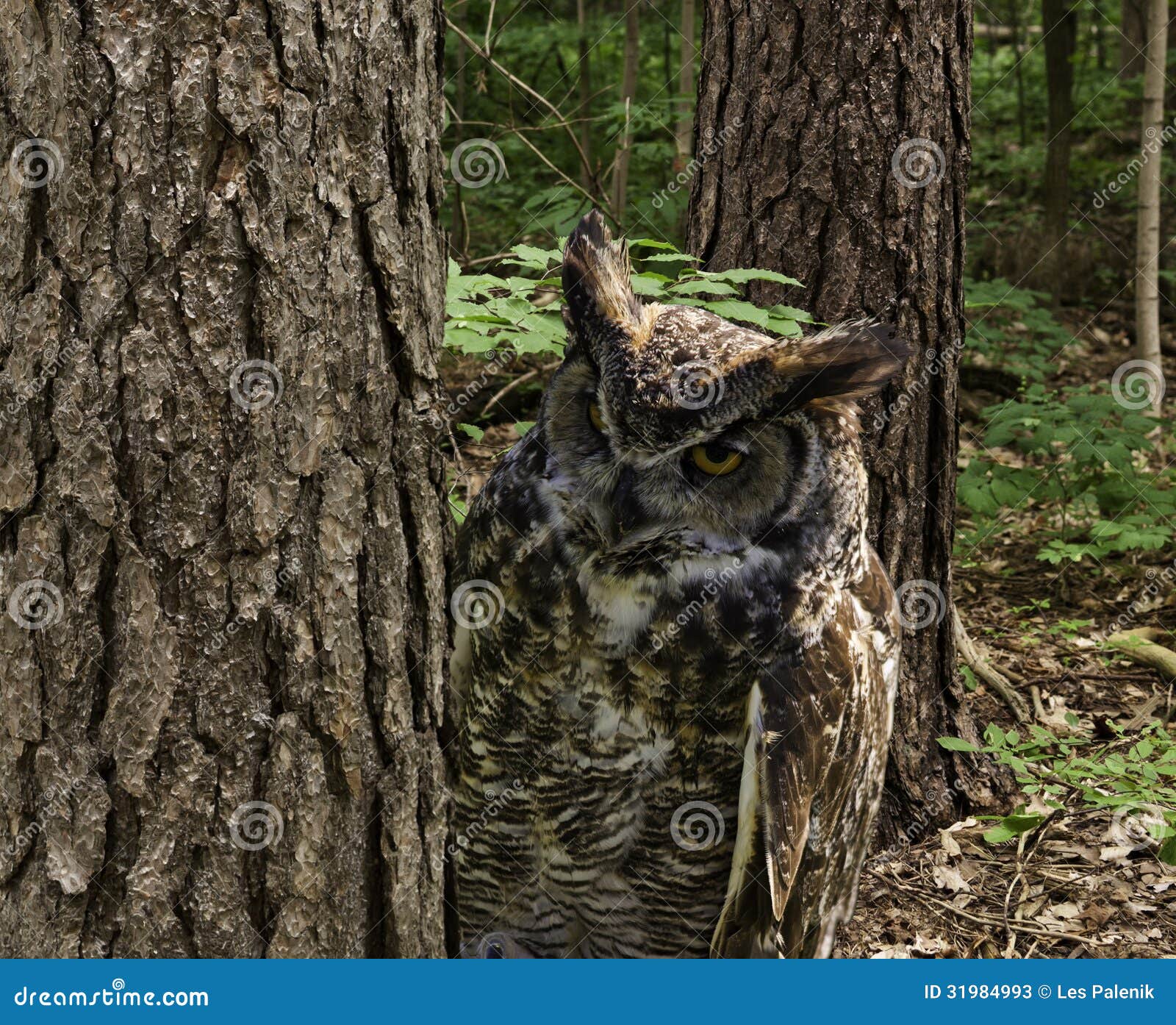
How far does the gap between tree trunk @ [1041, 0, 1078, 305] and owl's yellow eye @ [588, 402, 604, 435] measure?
26.8 ft

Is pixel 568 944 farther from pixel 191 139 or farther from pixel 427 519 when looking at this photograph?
pixel 191 139

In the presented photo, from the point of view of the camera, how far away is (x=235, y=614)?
1610mm

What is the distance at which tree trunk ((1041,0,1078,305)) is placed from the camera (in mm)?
9203

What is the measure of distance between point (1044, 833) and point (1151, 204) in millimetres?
4309

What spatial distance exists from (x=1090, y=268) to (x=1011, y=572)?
5.72 meters

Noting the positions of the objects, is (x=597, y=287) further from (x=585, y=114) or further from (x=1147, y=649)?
(x=585, y=114)

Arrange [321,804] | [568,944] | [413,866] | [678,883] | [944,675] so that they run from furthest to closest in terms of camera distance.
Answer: [944,675], [568,944], [678,883], [413,866], [321,804]

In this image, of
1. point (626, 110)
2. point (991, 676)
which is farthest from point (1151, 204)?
point (991, 676)

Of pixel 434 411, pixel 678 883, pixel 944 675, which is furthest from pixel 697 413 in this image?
pixel 944 675

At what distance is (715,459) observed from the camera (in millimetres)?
2338

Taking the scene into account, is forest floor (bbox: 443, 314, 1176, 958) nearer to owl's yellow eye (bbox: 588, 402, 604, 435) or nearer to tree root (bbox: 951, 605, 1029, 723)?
tree root (bbox: 951, 605, 1029, 723)

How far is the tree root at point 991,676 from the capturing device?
167 inches

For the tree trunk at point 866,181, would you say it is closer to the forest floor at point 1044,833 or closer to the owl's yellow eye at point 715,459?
the forest floor at point 1044,833

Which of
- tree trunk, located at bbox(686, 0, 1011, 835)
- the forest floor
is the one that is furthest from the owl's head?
tree trunk, located at bbox(686, 0, 1011, 835)
